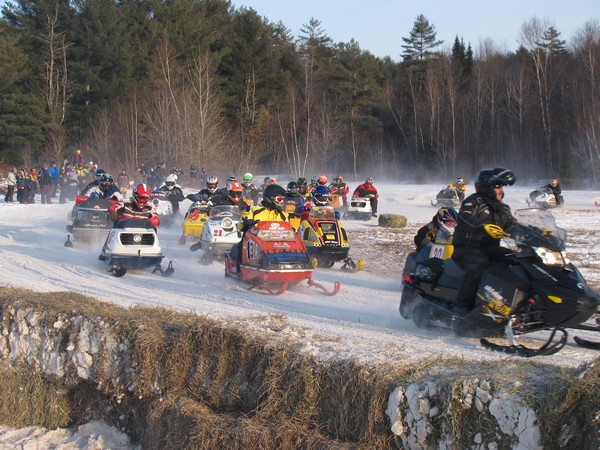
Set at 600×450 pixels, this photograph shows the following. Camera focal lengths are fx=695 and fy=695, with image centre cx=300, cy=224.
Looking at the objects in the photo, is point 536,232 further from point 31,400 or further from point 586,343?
point 31,400

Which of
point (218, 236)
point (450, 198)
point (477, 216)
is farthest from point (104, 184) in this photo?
point (450, 198)

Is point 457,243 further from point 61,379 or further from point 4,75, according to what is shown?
point 4,75

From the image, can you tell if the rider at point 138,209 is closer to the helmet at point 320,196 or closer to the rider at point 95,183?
the rider at point 95,183

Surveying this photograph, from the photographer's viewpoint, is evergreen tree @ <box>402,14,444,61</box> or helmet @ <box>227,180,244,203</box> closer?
helmet @ <box>227,180,244,203</box>

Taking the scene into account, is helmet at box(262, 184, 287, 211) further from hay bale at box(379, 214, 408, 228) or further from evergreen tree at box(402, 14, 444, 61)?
evergreen tree at box(402, 14, 444, 61)

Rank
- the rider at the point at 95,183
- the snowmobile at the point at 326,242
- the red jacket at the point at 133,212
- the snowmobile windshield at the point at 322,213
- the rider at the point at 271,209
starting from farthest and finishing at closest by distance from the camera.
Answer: the rider at the point at 95,183
the snowmobile windshield at the point at 322,213
the snowmobile at the point at 326,242
the red jacket at the point at 133,212
the rider at the point at 271,209

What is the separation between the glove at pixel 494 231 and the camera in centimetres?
686

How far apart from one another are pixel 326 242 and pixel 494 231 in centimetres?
744

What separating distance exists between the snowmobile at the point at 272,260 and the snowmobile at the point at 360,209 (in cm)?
1523

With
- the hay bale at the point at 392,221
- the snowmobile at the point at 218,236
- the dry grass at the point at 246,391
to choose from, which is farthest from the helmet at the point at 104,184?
the dry grass at the point at 246,391

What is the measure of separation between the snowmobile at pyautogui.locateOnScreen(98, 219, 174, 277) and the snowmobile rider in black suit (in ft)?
22.5

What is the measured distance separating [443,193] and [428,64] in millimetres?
38613

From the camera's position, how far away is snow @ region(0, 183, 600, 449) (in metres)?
6.49

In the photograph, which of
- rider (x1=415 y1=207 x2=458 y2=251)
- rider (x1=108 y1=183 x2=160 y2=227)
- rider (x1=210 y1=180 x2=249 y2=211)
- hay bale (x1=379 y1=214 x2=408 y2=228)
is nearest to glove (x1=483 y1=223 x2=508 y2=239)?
rider (x1=415 y1=207 x2=458 y2=251)
